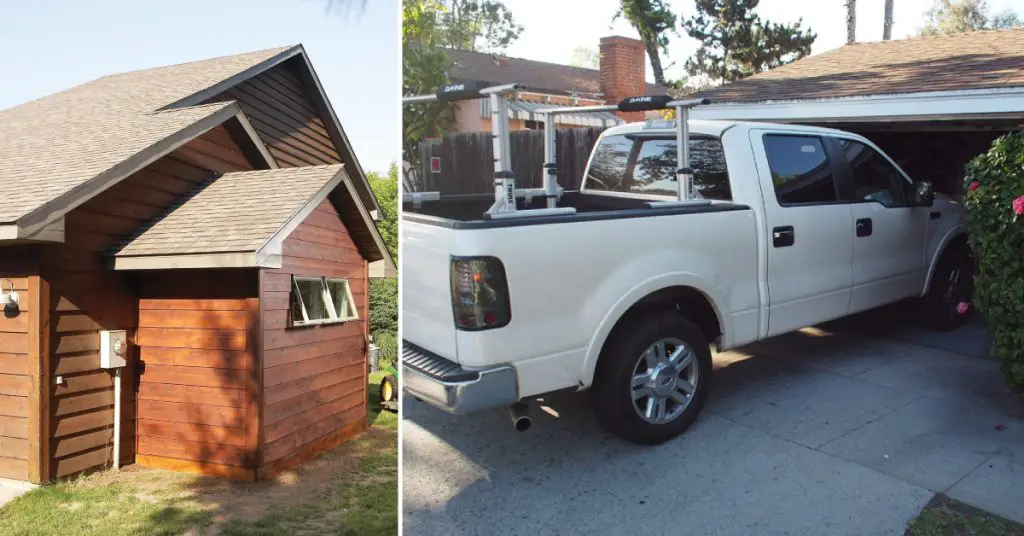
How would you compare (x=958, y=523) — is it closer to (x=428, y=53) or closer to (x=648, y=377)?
(x=648, y=377)

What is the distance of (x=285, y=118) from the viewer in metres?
1.99

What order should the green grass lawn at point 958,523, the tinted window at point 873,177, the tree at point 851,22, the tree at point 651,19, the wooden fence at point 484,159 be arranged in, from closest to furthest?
the green grass lawn at point 958,523 → the wooden fence at point 484,159 → the tinted window at point 873,177 → the tree at point 651,19 → the tree at point 851,22

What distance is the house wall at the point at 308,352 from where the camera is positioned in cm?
172

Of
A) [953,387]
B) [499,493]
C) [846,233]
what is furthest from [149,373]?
[953,387]

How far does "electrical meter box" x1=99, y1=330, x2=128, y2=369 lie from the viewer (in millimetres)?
1565

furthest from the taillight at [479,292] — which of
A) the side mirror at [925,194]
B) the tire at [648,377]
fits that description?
the side mirror at [925,194]

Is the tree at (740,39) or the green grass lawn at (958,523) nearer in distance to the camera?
the green grass lawn at (958,523)

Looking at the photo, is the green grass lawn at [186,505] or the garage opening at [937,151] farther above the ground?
the garage opening at [937,151]

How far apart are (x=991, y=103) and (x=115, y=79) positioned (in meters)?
5.82

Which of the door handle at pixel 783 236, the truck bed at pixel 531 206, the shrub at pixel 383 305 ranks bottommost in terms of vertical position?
the shrub at pixel 383 305

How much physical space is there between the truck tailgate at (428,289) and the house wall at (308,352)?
4.57 feet

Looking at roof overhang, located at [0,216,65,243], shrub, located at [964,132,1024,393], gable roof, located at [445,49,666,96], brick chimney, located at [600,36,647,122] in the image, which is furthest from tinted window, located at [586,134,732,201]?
brick chimney, located at [600,36,647,122]

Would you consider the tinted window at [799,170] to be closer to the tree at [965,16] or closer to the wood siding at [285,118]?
the wood siding at [285,118]

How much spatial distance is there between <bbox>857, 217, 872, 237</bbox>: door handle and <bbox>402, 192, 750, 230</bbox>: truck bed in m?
1.26
